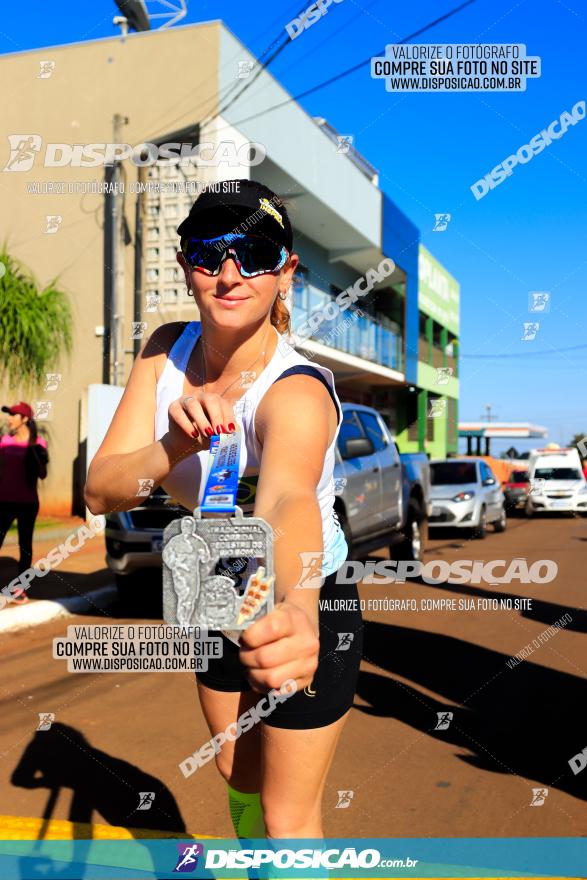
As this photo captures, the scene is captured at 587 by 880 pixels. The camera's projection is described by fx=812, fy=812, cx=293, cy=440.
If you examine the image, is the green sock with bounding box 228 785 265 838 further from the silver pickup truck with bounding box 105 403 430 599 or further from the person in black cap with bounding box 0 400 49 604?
the person in black cap with bounding box 0 400 49 604

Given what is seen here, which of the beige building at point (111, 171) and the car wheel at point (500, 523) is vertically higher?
the beige building at point (111, 171)

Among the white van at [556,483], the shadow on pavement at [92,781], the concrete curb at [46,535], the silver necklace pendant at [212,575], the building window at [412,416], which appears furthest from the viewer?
the building window at [412,416]

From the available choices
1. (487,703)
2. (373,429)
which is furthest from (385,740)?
(373,429)

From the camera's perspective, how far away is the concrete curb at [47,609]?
7.14 m

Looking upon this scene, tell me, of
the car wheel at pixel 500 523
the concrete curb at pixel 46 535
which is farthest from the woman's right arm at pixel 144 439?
the car wheel at pixel 500 523

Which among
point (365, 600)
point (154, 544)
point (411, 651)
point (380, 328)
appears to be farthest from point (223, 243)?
point (380, 328)

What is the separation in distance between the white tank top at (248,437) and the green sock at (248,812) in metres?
0.66

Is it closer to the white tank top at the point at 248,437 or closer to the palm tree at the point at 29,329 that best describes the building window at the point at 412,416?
the palm tree at the point at 29,329

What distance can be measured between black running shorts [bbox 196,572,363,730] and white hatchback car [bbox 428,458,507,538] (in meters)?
13.6

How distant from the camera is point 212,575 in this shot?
932 millimetres

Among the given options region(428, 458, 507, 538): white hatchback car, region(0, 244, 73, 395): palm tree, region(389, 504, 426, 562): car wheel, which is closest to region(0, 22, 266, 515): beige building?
region(0, 244, 73, 395): palm tree

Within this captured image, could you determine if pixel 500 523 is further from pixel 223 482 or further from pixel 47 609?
pixel 223 482

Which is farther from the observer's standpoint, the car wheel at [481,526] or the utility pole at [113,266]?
the car wheel at [481,526]

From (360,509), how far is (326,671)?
24.9 feet
